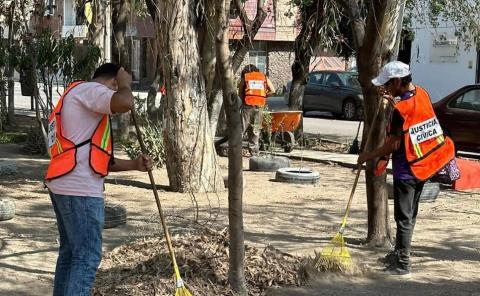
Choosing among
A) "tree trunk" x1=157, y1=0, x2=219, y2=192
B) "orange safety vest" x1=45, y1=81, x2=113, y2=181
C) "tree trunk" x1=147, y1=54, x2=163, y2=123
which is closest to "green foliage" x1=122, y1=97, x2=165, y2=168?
"tree trunk" x1=157, y1=0, x2=219, y2=192

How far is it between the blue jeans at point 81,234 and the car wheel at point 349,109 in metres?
21.4

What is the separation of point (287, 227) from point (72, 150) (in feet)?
13.7

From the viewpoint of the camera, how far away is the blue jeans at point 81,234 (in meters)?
4.27

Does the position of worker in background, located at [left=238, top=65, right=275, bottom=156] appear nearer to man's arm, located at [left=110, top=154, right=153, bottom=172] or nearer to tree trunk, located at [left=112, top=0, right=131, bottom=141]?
tree trunk, located at [left=112, top=0, right=131, bottom=141]

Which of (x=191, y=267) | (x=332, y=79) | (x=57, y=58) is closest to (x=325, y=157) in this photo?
(x=57, y=58)

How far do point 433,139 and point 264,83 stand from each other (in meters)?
8.21

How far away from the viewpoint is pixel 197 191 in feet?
32.9

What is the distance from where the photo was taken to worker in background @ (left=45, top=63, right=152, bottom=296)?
167 inches

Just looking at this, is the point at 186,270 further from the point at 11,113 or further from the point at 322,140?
A: the point at 11,113

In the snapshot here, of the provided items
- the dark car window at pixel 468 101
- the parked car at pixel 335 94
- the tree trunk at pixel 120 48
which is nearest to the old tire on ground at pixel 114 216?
the tree trunk at pixel 120 48

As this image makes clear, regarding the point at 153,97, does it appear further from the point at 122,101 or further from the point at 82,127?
the point at 122,101

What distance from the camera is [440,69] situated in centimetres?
3066

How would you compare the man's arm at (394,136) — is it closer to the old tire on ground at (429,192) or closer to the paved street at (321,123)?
the old tire on ground at (429,192)

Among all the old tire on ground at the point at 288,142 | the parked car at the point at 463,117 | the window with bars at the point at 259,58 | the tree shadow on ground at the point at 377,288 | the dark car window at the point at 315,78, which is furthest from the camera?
the window with bars at the point at 259,58
